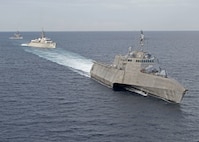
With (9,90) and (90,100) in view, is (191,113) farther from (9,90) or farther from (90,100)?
(9,90)

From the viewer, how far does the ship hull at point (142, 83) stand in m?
80.5

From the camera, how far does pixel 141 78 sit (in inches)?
3561

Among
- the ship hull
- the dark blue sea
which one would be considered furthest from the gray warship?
the dark blue sea

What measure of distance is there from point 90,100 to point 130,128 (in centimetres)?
2154

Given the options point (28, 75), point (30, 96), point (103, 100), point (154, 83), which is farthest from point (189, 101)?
point (28, 75)

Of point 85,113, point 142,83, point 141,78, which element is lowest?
point 85,113

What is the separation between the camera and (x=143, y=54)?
98188 mm

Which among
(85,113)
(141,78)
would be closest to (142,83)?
(141,78)

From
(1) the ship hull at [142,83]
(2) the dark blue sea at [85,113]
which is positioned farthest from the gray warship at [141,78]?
(2) the dark blue sea at [85,113]

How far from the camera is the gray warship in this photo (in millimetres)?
81312

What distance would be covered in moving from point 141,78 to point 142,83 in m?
1.42

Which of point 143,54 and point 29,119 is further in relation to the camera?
point 143,54

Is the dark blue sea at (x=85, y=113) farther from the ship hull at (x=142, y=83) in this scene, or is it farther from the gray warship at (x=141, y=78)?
the gray warship at (x=141, y=78)

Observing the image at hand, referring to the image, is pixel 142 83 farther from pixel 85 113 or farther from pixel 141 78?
pixel 85 113
